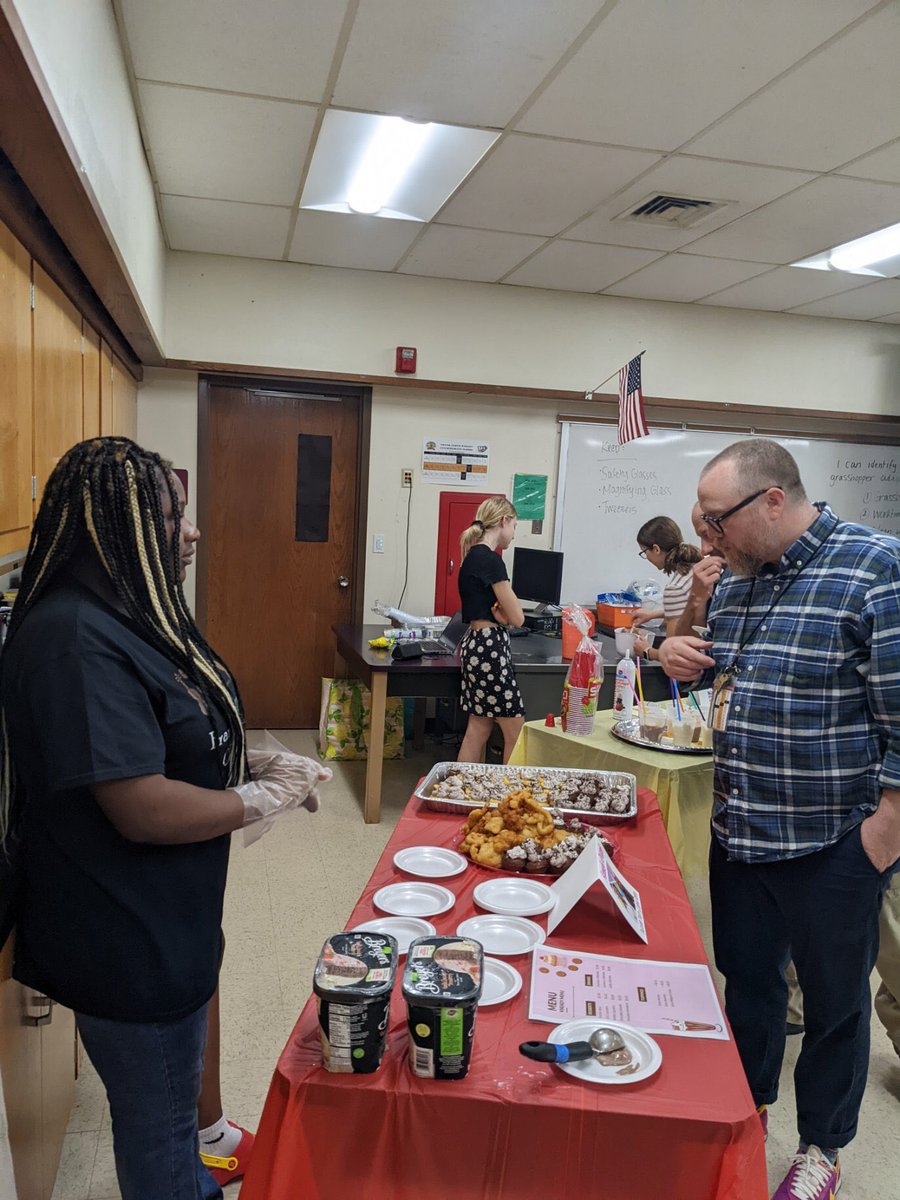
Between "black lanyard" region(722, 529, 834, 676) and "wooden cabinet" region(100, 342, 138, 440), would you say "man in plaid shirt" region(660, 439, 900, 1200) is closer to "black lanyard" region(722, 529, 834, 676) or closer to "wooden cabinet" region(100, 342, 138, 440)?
"black lanyard" region(722, 529, 834, 676)

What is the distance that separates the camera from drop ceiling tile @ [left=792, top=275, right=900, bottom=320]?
15.3 ft

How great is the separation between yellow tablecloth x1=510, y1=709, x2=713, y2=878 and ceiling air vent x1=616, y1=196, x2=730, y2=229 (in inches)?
95.0

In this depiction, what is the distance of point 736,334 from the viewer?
5324 mm

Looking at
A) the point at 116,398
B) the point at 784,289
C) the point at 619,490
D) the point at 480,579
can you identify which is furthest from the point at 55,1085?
the point at 784,289

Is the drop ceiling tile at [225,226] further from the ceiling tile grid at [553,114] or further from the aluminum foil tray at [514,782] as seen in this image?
the aluminum foil tray at [514,782]

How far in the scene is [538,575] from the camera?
4.97m

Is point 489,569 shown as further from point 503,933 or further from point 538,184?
point 503,933

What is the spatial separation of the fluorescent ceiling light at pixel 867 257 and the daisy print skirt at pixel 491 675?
2.65 metres

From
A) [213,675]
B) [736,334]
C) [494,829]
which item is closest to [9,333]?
[213,675]

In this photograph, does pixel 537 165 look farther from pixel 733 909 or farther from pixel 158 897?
pixel 158 897

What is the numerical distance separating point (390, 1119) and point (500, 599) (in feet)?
9.14

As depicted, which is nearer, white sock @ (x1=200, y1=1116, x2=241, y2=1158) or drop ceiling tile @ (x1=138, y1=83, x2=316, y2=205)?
white sock @ (x1=200, y1=1116, x2=241, y2=1158)

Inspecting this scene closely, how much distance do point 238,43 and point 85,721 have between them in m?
2.34

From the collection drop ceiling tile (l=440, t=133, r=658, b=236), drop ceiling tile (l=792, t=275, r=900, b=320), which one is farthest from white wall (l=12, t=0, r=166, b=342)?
drop ceiling tile (l=792, t=275, r=900, b=320)
